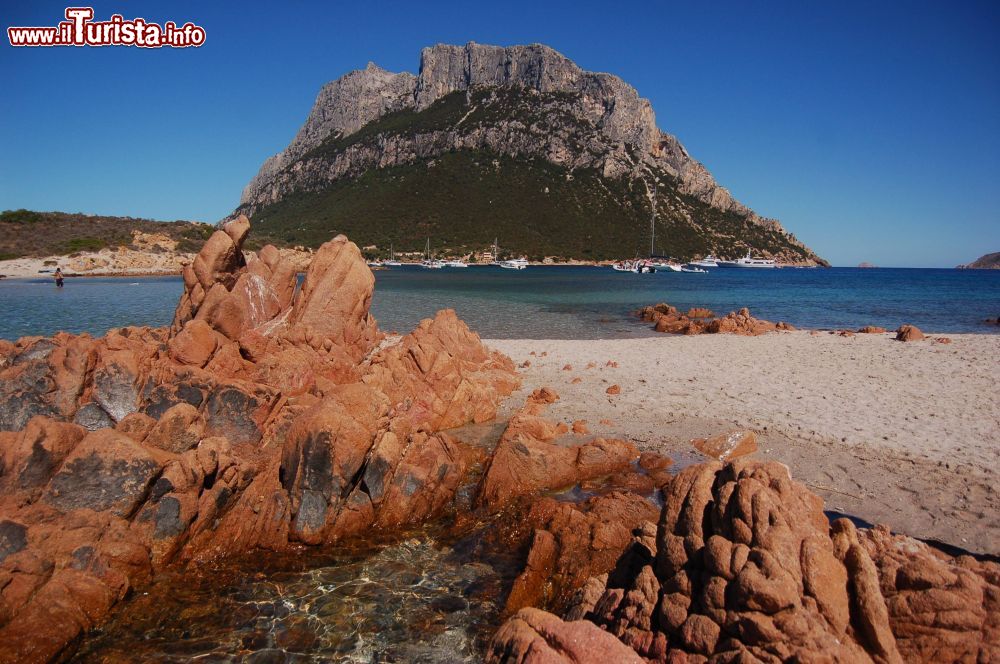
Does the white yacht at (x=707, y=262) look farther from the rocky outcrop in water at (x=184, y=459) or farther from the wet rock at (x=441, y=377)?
the rocky outcrop in water at (x=184, y=459)

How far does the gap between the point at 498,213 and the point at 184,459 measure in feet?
353

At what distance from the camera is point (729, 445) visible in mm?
10477

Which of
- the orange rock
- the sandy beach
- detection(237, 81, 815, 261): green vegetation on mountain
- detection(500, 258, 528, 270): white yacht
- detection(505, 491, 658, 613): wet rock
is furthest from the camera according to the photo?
detection(237, 81, 815, 261): green vegetation on mountain

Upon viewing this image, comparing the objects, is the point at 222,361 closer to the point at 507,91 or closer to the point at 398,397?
the point at 398,397

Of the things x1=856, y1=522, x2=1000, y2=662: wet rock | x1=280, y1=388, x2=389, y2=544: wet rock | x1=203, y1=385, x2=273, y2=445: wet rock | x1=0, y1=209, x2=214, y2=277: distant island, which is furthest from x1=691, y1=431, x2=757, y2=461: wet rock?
x1=0, y1=209, x2=214, y2=277: distant island

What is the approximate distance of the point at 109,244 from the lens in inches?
3285

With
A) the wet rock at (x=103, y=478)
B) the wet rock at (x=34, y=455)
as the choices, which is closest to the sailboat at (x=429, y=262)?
the wet rock at (x=34, y=455)

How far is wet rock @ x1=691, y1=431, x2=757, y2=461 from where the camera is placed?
10.3 metres

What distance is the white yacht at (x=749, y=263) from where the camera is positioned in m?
127

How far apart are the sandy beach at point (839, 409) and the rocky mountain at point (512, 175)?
88.4 m

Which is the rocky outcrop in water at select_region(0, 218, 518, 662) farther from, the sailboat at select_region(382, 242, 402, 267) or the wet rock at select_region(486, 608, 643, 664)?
the sailboat at select_region(382, 242, 402, 267)

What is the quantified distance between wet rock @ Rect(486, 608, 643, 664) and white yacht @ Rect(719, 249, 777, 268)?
13093cm

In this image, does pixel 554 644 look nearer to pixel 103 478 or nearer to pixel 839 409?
pixel 103 478

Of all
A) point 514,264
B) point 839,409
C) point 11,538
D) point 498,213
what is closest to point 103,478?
point 11,538
